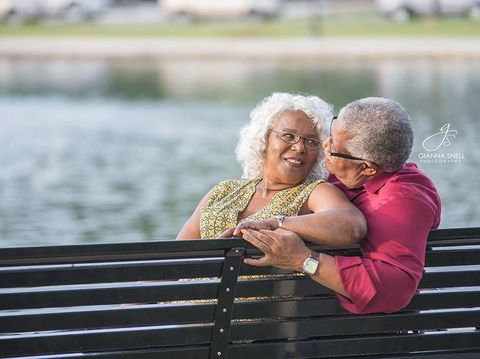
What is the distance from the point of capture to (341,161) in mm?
3496

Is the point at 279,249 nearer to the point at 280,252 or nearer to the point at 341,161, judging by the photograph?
the point at 280,252

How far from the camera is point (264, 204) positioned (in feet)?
12.9

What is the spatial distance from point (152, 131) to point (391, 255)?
47.9ft

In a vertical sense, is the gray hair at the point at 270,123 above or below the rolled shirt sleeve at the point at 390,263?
above

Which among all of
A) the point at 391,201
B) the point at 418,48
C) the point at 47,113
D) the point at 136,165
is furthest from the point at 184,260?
the point at 418,48

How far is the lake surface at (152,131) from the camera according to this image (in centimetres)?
1087

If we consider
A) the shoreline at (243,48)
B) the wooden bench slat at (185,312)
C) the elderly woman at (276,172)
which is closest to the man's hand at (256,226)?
the wooden bench slat at (185,312)

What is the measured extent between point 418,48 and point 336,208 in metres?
26.0

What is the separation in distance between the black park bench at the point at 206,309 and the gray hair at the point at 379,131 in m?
0.29

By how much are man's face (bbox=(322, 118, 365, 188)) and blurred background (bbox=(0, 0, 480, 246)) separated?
5947mm

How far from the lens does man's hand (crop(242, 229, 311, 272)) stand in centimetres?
325

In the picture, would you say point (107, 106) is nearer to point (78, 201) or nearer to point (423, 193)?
point (78, 201)

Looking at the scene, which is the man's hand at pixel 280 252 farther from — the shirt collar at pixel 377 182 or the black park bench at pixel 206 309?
the shirt collar at pixel 377 182

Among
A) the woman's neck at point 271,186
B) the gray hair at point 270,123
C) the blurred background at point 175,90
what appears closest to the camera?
the gray hair at point 270,123
